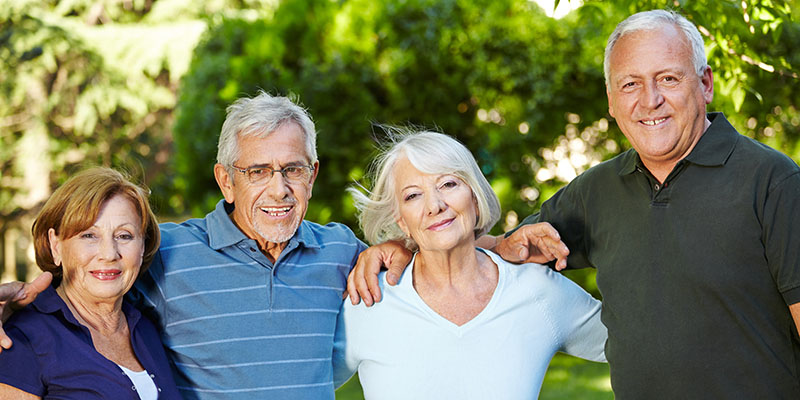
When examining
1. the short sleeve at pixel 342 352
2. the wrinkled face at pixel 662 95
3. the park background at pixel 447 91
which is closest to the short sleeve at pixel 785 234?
the wrinkled face at pixel 662 95

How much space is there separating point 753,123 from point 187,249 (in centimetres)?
483

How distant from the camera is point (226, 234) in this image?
282cm

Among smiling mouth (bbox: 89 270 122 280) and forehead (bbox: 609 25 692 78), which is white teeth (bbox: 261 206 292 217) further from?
forehead (bbox: 609 25 692 78)

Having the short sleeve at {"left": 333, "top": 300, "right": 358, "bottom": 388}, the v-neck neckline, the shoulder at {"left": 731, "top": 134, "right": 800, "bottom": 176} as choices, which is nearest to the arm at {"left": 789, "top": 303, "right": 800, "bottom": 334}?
the shoulder at {"left": 731, "top": 134, "right": 800, "bottom": 176}

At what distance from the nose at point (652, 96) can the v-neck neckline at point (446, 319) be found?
2.56ft

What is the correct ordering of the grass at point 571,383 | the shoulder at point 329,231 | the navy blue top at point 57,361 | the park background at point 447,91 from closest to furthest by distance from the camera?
the navy blue top at point 57,361 < the shoulder at point 329,231 < the grass at point 571,383 < the park background at point 447,91

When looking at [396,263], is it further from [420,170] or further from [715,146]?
[715,146]

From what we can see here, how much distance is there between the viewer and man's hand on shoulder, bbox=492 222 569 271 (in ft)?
8.87

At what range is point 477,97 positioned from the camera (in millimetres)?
6469

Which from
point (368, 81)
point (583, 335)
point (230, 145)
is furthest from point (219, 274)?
point (368, 81)

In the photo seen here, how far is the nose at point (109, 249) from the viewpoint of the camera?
98.3 inches

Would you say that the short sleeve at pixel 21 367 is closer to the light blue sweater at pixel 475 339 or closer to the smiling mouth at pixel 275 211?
the smiling mouth at pixel 275 211

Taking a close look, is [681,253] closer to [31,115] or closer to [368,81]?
[368,81]

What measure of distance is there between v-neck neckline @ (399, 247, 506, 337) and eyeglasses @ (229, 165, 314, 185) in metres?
0.53
